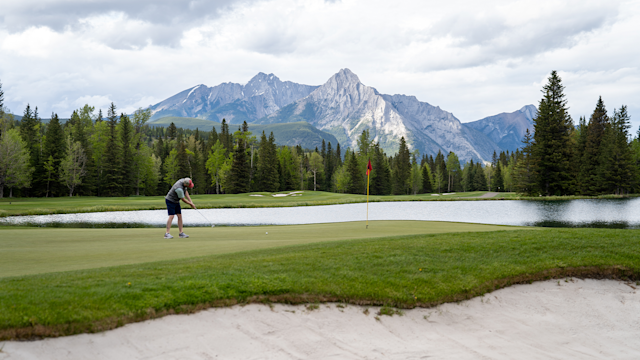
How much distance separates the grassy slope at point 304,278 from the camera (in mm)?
5414

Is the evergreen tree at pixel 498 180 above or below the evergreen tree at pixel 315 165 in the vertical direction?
below

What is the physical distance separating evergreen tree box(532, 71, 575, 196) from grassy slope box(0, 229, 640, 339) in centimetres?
5217

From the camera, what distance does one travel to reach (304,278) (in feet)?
24.0

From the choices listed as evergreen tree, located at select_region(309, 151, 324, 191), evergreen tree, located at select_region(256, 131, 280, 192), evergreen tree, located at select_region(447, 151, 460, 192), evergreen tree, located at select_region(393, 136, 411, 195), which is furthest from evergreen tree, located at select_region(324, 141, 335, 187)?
evergreen tree, located at select_region(447, 151, 460, 192)

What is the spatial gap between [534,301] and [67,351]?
820 cm

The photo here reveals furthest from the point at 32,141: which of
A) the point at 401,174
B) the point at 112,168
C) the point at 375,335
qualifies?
the point at 401,174

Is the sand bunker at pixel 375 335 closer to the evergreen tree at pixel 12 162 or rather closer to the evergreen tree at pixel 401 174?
the evergreen tree at pixel 12 162

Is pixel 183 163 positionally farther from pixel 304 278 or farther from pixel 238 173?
pixel 304 278

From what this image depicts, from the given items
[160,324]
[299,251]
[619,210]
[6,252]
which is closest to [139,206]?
[6,252]

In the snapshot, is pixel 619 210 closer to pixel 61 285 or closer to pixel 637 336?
pixel 637 336

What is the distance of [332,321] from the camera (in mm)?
6090

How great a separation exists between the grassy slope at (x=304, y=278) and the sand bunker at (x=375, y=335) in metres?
0.27

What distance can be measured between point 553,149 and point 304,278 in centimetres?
6194

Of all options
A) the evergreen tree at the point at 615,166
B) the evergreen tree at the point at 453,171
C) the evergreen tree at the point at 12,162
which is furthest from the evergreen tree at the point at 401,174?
the evergreen tree at the point at 12,162
